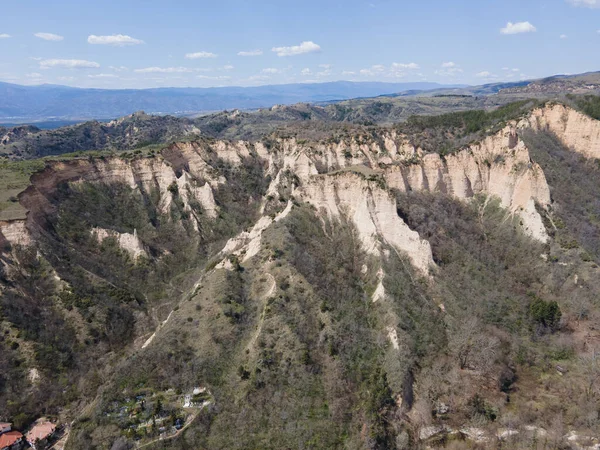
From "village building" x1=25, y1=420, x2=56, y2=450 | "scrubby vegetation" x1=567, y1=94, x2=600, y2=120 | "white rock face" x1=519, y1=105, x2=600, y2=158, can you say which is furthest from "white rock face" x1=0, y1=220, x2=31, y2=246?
"scrubby vegetation" x1=567, y1=94, x2=600, y2=120

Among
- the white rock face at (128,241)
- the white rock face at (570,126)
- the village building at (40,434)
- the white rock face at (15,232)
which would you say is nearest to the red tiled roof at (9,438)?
the village building at (40,434)

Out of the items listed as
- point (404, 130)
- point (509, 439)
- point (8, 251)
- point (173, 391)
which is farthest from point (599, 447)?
point (404, 130)

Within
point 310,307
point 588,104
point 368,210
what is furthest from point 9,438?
point 588,104

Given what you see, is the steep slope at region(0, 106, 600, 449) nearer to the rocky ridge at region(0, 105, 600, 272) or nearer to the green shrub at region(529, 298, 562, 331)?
the green shrub at region(529, 298, 562, 331)

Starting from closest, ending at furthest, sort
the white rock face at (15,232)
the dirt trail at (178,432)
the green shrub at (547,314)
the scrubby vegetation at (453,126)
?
the dirt trail at (178,432)
the green shrub at (547,314)
the white rock face at (15,232)
the scrubby vegetation at (453,126)

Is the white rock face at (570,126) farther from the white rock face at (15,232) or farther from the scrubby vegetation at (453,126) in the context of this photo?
the white rock face at (15,232)
